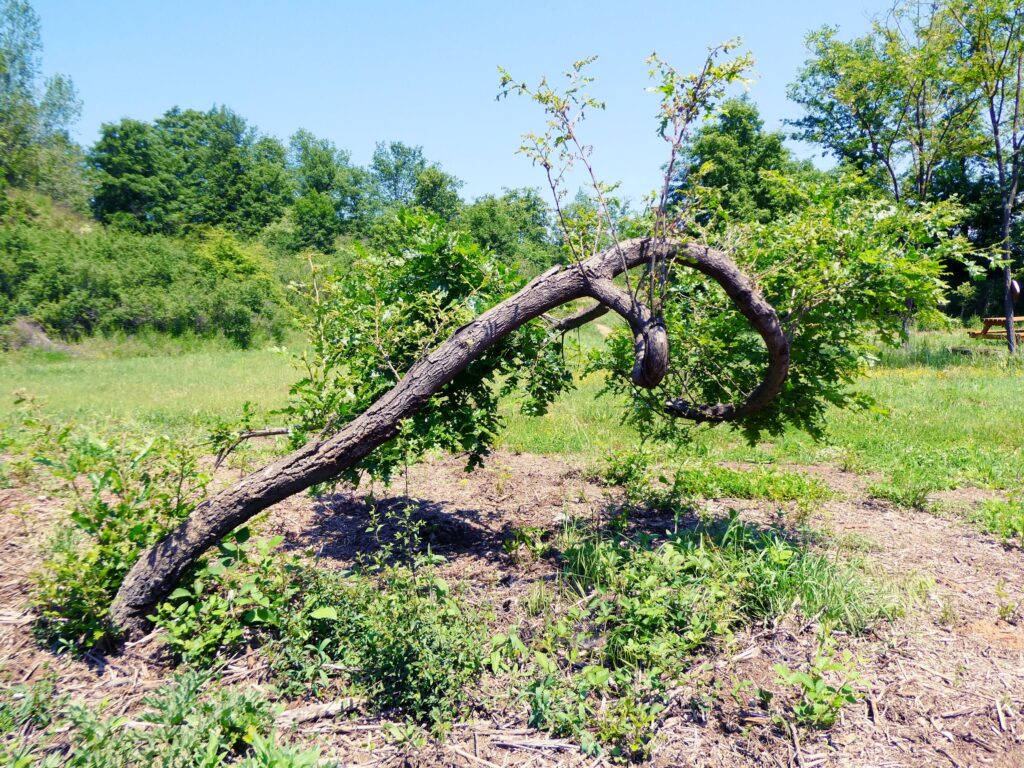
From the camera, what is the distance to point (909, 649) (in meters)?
3.46

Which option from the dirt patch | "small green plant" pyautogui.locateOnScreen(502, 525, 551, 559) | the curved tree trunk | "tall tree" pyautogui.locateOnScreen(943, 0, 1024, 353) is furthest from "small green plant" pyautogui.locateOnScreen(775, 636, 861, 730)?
"tall tree" pyautogui.locateOnScreen(943, 0, 1024, 353)

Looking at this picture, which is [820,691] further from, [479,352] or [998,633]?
[479,352]

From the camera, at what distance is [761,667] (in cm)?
326

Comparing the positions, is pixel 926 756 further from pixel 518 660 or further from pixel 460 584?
pixel 460 584

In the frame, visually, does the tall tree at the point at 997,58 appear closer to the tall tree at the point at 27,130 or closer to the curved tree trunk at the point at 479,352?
the curved tree trunk at the point at 479,352

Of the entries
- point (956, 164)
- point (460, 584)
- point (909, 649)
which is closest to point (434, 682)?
point (460, 584)

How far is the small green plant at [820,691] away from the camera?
289cm

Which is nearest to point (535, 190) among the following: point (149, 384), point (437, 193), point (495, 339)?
point (495, 339)

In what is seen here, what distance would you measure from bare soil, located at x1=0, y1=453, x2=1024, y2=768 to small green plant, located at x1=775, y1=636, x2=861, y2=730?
8cm

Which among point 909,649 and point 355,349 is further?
point 355,349

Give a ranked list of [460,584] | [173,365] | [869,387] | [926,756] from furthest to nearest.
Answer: [173,365] → [869,387] → [460,584] → [926,756]

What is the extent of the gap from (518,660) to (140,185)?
44215mm

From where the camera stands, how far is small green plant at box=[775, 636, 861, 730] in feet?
9.48

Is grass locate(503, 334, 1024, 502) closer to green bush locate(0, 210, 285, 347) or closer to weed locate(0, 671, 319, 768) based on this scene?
weed locate(0, 671, 319, 768)
